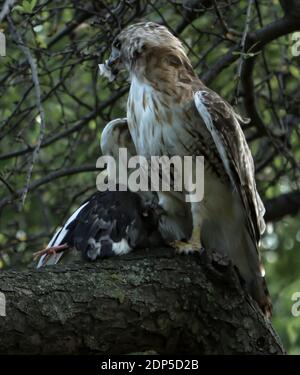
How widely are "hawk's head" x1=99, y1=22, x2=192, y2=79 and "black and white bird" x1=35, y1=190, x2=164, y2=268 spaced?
727mm

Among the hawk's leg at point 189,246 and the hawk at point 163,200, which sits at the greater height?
the hawk at point 163,200

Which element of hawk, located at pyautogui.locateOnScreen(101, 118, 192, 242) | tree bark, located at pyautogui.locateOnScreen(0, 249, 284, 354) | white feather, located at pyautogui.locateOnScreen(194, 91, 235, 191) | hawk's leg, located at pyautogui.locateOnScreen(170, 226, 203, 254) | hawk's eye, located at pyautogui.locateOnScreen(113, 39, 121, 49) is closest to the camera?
tree bark, located at pyautogui.locateOnScreen(0, 249, 284, 354)

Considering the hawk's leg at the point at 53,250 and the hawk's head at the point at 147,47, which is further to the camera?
the hawk's head at the point at 147,47

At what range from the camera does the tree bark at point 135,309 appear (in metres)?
3.37

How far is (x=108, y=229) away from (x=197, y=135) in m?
0.65

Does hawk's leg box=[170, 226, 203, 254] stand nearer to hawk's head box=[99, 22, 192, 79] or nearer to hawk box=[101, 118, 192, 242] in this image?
hawk box=[101, 118, 192, 242]

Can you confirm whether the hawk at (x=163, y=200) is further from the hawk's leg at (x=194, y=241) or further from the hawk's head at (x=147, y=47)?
the hawk's head at (x=147, y=47)

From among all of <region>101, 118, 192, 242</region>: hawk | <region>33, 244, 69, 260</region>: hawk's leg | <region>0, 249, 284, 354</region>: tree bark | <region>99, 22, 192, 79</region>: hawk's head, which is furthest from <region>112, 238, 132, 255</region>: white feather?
<region>99, 22, 192, 79</region>: hawk's head

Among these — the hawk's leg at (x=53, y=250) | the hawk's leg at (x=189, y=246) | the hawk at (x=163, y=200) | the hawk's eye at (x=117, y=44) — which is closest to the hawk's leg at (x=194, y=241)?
the hawk's leg at (x=189, y=246)

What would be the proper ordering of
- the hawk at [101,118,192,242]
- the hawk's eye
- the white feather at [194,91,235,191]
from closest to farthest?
the white feather at [194,91,235,191] < the hawk at [101,118,192,242] < the hawk's eye

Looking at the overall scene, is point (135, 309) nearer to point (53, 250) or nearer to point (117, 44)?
point (53, 250)

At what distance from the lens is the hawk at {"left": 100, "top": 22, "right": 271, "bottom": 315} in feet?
14.2

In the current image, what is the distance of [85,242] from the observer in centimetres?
420
